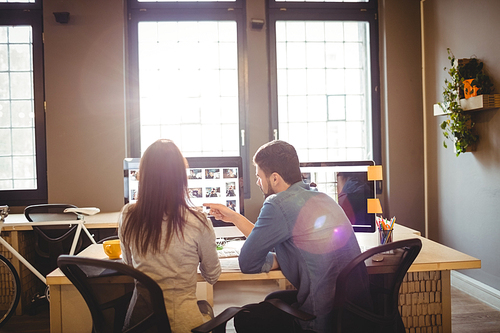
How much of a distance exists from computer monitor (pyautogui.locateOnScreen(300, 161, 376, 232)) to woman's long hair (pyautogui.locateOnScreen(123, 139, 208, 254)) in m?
0.94

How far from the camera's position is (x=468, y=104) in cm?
299

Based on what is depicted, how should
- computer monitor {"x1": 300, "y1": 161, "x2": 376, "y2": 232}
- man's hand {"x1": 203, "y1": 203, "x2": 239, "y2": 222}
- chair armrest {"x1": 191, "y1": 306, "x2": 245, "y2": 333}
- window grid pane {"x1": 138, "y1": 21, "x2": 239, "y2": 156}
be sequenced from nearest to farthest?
chair armrest {"x1": 191, "y1": 306, "x2": 245, "y2": 333}
man's hand {"x1": 203, "y1": 203, "x2": 239, "y2": 222}
computer monitor {"x1": 300, "y1": 161, "x2": 376, "y2": 232}
window grid pane {"x1": 138, "y1": 21, "x2": 239, "y2": 156}

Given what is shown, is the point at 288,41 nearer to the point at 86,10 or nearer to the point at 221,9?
the point at 221,9

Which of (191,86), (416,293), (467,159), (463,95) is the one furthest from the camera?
(191,86)

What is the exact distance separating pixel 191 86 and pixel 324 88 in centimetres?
144

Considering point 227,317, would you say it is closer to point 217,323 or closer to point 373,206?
point 217,323

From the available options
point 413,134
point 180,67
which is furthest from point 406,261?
point 180,67

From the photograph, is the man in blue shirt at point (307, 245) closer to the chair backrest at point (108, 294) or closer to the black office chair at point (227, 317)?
the black office chair at point (227, 317)

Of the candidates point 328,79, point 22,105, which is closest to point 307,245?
point 328,79

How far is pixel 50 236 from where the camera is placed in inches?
123

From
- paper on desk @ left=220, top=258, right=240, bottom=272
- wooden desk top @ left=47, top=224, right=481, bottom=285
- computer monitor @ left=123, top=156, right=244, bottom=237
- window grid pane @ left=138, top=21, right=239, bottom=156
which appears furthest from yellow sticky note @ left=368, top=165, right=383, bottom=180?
window grid pane @ left=138, top=21, right=239, bottom=156

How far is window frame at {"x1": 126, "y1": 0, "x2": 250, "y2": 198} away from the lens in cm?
395

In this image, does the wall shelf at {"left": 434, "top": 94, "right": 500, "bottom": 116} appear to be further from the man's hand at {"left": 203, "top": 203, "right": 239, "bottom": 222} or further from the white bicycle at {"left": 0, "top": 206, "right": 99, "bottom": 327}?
the white bicycle at {"left": 0, "top": 206, "right": 99, "bottom": 327}

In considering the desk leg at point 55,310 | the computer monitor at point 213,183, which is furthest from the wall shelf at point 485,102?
the desk leg at point 55,310
